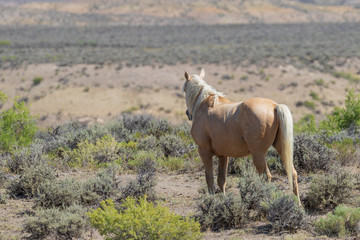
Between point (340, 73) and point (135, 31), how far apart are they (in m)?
42.7

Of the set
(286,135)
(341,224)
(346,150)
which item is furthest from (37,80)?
(341,224)

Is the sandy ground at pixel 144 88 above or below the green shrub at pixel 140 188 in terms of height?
below

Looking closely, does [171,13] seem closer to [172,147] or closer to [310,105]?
[310,105]

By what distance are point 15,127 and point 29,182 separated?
13.5ft

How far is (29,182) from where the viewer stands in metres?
7.83

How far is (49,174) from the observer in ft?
26.4

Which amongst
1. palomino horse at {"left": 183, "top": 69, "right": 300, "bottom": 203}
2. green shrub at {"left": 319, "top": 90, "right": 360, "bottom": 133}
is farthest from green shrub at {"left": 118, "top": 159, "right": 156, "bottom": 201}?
green shrub at {"left": 319, "top": 90, "right": 360, "bottom": 133}

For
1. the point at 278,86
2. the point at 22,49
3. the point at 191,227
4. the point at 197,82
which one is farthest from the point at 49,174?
the point at 22,49

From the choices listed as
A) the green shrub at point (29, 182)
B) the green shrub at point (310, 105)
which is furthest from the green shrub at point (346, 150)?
the green shrub at point (310, 105)

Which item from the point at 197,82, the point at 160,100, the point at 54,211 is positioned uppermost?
the point at 197,82

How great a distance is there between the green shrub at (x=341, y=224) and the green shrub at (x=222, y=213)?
3.54 ft

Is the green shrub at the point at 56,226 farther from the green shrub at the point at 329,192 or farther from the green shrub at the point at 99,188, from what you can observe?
the green shrub at the point at 329,192

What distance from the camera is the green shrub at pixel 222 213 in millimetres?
6125

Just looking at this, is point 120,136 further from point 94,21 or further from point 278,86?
point 94,21
